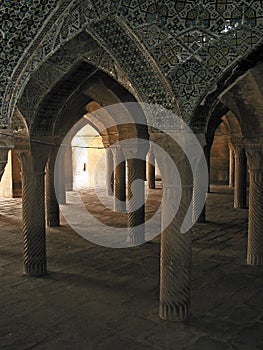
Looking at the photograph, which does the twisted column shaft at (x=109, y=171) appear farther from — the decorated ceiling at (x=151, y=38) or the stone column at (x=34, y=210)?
the decorated ceiling at (x=151, y=38)

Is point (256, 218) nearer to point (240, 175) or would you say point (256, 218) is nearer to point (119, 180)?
point (119, 180)

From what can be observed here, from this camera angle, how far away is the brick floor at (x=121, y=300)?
13.7ft

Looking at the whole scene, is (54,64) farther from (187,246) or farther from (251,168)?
(251,168)

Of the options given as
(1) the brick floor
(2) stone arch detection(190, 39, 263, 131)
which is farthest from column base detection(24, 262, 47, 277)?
(2) stone arch detection(190, 39, 263, 131)

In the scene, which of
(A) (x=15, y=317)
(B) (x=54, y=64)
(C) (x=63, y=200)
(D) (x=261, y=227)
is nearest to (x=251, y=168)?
(D) (x=261, y=227)

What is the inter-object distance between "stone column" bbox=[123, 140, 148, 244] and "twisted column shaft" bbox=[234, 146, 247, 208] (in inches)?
181

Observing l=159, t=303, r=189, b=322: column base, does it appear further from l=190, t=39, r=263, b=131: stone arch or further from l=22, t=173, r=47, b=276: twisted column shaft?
l=22, t=173, r=47, b=276: twisted column shaft

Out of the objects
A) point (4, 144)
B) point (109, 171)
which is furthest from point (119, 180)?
point (4, 144)

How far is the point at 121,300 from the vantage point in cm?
516

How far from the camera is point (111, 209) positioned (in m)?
11.5

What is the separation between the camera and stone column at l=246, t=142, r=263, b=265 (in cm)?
635

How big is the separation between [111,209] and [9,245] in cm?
414

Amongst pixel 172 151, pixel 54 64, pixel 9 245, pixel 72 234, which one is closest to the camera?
pixel 172 151

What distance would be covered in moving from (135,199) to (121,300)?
290 centimetres
